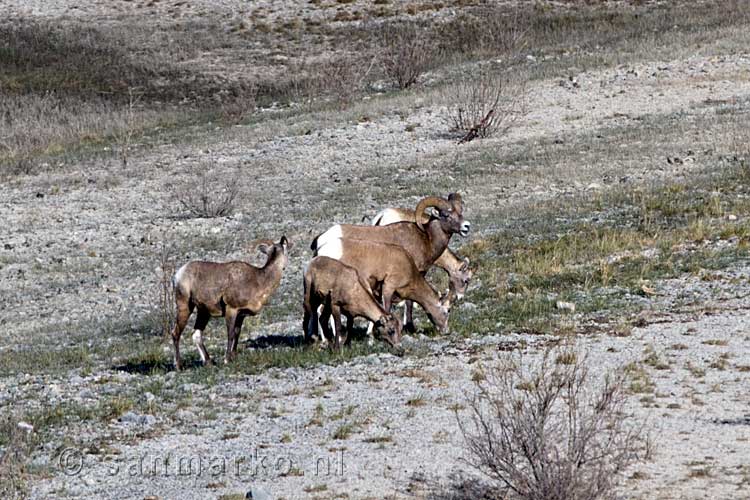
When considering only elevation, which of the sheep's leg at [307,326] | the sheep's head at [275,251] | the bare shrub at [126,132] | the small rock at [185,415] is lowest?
the bare shrub at [126,132]

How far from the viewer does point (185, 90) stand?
134ft

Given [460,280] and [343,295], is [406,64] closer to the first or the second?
[460,280]

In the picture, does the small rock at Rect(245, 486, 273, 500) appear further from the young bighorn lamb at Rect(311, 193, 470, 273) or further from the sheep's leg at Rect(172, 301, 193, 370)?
the young bighorn lamb at Rect(311, 193, 470, 273)

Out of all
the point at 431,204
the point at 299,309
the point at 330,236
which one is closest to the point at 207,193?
the point at 299,309

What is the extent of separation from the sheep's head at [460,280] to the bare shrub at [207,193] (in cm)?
878

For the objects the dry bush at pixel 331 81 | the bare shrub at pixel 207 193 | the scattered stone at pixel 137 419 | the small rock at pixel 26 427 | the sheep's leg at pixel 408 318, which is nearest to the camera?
the small rock at pixel 26 427

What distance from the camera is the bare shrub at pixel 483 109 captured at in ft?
91.1

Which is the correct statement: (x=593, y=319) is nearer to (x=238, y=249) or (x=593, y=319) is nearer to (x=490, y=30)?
(x=238, y=249)

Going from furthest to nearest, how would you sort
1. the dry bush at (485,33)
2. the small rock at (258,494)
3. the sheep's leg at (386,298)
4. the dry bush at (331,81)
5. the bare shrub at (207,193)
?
the dry bush at (485,33)
the dry bush at (331,81)
the bare shrub at (207,193)
the sheep's leg at (386,298)
the small rock at (258,494)

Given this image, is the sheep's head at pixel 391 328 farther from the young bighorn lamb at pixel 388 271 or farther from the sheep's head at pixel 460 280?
the sheep's head at pixel 460 280

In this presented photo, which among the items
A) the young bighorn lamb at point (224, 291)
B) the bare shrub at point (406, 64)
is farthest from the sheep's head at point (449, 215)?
the bare shrub at point (406, 64)

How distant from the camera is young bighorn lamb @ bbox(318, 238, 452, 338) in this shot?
1330 cm

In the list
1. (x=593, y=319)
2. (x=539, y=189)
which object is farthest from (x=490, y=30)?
(x=593, y=319)

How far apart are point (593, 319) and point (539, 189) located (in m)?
9.23
